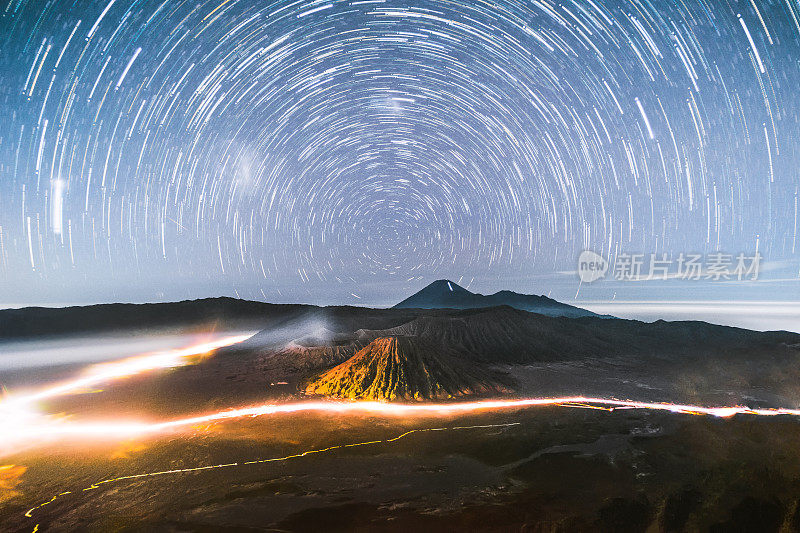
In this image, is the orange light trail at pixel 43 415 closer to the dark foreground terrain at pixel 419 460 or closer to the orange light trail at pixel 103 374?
the orange light trail at pixel 103 374

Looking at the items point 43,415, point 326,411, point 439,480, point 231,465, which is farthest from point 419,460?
point 43,415

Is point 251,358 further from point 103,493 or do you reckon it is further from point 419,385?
point 103,493

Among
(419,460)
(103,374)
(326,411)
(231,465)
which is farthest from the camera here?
(103,374)

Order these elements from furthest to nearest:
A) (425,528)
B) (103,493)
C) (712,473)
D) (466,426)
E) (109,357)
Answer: (109,357), (466,426), (712,473), (103,493), (425,528)

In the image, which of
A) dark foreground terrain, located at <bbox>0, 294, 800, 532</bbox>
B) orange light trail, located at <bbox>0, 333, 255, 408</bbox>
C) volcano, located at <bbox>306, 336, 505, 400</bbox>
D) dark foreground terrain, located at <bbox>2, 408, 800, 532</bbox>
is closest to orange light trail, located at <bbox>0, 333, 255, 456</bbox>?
orange light trail, located at <bbox>0, 333, 255, 408</bbox>

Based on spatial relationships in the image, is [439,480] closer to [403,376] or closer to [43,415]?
[403,376]

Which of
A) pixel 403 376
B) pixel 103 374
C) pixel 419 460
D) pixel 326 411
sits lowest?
pixel 326 411

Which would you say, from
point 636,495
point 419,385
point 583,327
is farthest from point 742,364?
point 636,495

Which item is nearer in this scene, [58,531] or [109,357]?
[58,531]
